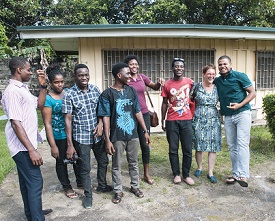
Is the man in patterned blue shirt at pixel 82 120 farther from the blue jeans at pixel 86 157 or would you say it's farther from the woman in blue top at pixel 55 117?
the woman in blue top at pixel 55 117

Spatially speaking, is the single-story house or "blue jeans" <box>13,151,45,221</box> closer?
"blue jeans" <box>13,151,45,221</box>

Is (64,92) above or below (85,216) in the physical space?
above

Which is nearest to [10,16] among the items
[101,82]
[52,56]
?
[52,56]

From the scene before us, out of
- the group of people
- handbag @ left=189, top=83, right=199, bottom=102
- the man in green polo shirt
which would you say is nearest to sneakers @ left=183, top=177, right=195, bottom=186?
the group of people

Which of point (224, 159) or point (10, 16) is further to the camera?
point (10, 16)

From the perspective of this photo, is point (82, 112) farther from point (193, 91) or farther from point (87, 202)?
point (193, 91)

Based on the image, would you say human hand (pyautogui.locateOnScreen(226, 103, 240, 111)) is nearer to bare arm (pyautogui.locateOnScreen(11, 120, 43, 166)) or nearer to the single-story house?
bare arm (pyautogui.locateOnScreen(11, 120, 43, 166))

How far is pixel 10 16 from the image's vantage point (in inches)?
615

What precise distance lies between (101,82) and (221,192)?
395cm

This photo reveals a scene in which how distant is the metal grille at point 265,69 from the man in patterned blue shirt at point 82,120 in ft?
19.2

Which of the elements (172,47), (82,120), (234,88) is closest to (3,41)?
(172,47)

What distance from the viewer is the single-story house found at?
19.8 feet

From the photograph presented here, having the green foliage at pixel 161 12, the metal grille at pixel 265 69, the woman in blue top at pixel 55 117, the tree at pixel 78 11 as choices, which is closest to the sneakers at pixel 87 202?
the woman in blue top at pixel 55 117

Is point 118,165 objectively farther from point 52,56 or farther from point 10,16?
point 10,16
